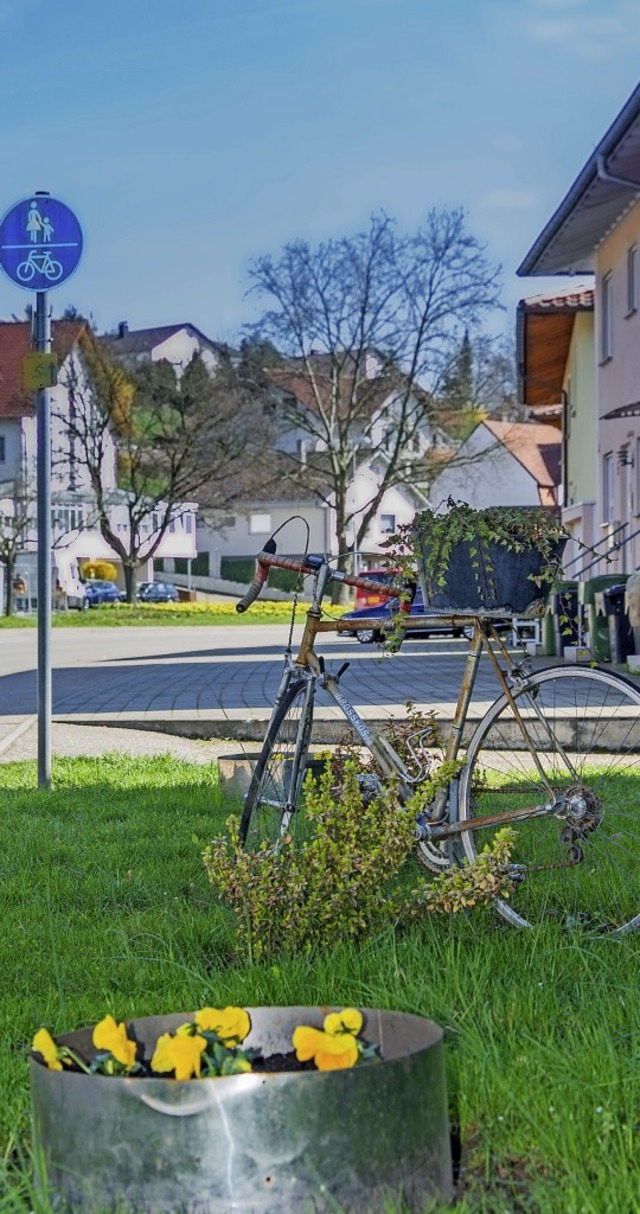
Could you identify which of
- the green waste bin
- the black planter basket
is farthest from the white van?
the black planter basket

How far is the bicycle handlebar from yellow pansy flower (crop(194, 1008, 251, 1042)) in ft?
7.59

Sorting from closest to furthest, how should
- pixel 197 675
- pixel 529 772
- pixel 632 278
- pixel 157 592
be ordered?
1. pixel 529 772
2. pixel 197 675
3. pixel 632 278
4. pixel 157 592

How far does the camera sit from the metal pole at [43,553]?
8398mm

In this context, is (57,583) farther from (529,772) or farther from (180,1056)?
(180,1056)

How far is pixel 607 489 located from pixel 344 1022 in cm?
2413

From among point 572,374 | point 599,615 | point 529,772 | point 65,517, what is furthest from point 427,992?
point 65,517

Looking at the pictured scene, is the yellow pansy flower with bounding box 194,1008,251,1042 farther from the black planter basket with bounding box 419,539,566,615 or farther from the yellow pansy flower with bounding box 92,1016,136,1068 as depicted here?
the black planter basket with bounding box 419,539,566,615

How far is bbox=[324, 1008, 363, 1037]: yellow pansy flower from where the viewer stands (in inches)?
112

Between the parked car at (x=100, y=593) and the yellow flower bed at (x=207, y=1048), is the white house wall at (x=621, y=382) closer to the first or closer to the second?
the yellow flower bed at (x=207, y=1048)

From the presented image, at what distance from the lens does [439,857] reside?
5.27m

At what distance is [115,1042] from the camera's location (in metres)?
2.78

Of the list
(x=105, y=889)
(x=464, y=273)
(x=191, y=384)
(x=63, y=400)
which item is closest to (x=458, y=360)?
(x=464, y=273)

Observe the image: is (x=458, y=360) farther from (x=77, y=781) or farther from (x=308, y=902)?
(x=308, y=902)

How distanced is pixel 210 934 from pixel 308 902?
628 millimetres
